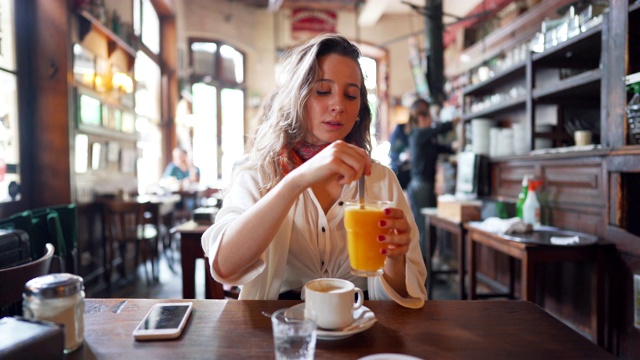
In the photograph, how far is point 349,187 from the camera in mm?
1428

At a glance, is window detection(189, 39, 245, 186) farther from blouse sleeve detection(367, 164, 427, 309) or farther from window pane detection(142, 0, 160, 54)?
blouse sleeve detection(367, 164, 427, 309)

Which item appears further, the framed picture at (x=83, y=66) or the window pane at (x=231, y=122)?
the window pane at (x=231, y=122)

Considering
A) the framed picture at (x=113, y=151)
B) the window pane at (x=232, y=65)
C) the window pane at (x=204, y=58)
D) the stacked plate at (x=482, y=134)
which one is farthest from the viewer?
the window pane at (x=232, y=65)

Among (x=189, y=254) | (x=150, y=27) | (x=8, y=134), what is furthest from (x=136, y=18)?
(x=189, y=254)

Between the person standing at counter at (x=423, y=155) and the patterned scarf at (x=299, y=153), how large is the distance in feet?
9.57

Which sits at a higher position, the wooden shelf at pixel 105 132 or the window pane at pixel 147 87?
the window pane at pixel 147 87

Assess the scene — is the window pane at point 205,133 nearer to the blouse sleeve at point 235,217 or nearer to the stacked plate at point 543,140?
the stacked plate at point 543,140

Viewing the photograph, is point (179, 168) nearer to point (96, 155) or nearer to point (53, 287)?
point (96, 155)

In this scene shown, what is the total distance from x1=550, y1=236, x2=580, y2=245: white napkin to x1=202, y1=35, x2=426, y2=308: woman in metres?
1.23

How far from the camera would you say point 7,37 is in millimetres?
2973

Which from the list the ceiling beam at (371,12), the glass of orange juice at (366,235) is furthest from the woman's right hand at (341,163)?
the ceiling beam at (371,12)

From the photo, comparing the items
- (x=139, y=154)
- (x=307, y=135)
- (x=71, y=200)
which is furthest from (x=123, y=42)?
(x=307, y=135)

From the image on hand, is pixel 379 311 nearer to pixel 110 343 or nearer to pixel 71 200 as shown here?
pixel 110 343

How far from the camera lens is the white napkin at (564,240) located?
6.95 feet
